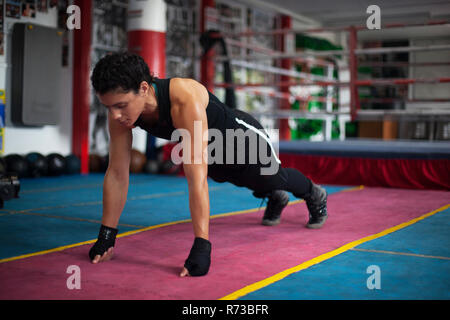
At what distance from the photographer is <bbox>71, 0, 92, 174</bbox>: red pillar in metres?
6.14

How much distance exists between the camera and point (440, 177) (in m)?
4.62

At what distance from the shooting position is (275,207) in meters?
3.01

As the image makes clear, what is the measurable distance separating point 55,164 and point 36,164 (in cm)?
22

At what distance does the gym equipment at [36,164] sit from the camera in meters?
5.68

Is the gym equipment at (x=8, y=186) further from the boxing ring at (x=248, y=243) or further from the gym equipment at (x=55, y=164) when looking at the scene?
the gym equipment at (x=55, y=164)

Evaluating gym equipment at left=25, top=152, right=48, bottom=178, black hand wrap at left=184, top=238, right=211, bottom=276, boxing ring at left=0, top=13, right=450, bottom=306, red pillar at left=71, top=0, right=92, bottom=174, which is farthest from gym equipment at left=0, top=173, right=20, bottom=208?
red pillar at left=71, top=0, right=92, bottom=174

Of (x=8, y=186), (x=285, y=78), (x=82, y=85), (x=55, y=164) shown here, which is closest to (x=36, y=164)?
(x=55, y=164)

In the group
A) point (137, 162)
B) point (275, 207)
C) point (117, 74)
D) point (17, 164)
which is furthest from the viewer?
point (137, 162)

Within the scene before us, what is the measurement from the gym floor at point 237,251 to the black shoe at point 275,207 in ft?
0.20

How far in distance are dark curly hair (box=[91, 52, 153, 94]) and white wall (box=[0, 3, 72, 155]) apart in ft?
14.5

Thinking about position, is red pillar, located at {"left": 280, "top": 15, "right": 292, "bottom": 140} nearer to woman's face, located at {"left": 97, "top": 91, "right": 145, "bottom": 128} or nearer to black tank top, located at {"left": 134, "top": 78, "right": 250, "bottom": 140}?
black tank top, located at {"left": 134, "top": 78, "right": 250, "bottom": 140}

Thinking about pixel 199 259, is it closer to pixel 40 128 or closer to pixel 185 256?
pixel 185 256

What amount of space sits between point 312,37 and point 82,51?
22.9ft

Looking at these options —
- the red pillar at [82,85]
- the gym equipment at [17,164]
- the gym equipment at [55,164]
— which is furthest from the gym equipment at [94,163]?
the gym equipment at [17,164]
